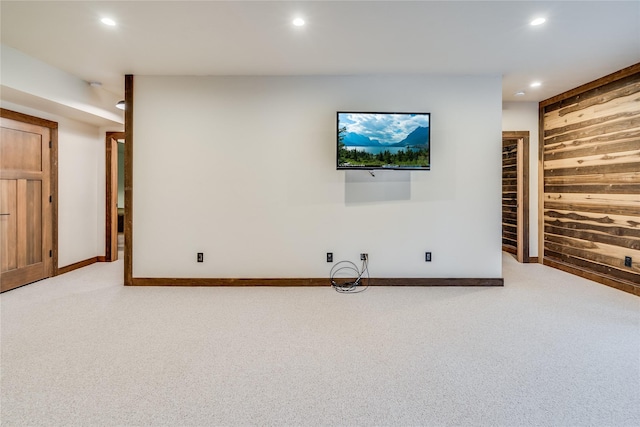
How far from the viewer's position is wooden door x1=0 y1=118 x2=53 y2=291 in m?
3.75

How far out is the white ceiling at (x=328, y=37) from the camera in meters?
2.50

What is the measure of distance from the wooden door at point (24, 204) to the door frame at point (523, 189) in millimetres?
6515

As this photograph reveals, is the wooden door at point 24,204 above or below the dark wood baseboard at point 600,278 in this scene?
above

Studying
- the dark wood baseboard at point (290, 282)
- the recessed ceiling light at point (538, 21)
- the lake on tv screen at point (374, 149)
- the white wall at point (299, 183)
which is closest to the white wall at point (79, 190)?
the white wall at point (299, 183)

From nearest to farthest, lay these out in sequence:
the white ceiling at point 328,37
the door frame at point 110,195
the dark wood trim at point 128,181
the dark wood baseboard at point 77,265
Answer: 1. the white ceiling at point 328,37
2. the dark wood trim at point 128,181
3. the dark wood baseboard at point 77,265
4. the door frame at point 110,195

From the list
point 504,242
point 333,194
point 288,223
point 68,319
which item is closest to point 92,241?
point 68,319

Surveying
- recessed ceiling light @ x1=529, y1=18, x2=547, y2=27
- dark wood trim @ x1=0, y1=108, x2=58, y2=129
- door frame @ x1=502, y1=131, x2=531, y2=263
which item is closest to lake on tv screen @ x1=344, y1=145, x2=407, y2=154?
recessed ceiling light @ x1=529, y1=18, x2=547, y2=27

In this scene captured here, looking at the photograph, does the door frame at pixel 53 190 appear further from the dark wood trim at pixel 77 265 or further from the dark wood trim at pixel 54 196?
the dark wood trim at pixel 77 265

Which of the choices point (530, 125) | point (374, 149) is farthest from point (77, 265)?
point (530, 125)

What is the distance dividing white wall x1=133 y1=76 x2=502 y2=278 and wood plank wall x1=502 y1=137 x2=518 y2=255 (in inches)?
77.5

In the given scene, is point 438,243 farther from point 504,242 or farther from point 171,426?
point 171,426

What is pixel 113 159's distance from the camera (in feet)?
17.4

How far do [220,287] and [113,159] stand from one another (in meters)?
3.09

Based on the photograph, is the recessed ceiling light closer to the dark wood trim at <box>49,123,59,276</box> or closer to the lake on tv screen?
the lake on tv screen
